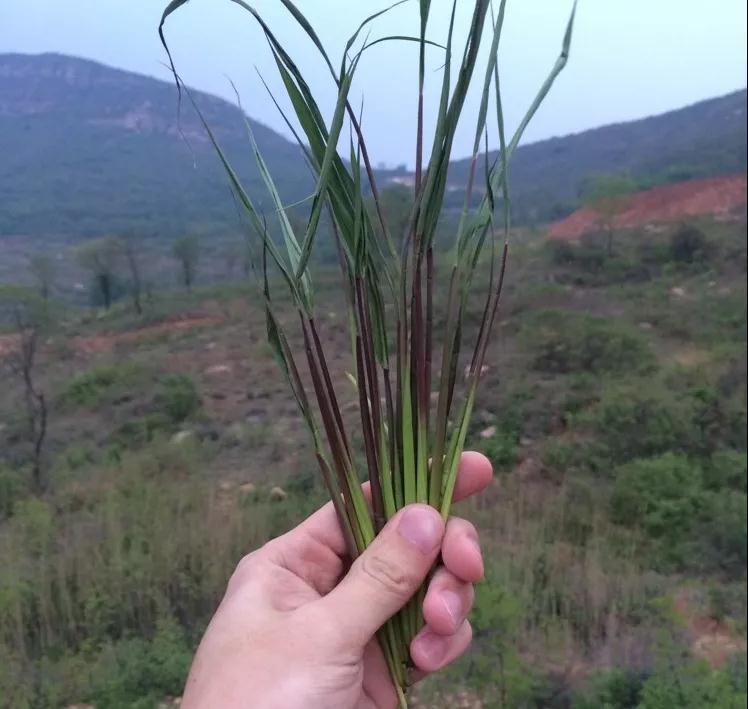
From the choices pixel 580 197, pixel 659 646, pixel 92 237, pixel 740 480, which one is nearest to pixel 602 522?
pixel 740 480

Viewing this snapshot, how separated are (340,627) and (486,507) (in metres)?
2.31

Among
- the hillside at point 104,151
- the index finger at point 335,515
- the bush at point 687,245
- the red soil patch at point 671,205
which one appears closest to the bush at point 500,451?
the hillside at point 104,151

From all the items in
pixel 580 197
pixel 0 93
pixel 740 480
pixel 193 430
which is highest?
pixel 0 93

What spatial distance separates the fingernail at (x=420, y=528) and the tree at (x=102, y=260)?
2.30 metres

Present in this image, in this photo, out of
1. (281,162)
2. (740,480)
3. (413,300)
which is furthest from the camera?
(740,480)

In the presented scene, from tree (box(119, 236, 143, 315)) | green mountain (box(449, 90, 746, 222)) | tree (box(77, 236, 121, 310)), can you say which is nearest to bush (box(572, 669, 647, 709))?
tree (box(77, 236, 121, 310))

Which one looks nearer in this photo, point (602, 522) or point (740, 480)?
point (602, 522)

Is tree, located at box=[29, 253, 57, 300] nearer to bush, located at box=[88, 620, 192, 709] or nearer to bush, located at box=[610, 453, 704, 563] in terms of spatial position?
bush, located at box=[88, 620, 192, 709]

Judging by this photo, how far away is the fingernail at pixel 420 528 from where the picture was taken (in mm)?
742

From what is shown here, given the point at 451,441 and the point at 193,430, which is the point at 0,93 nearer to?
the point at 451,441

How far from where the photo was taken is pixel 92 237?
280cm

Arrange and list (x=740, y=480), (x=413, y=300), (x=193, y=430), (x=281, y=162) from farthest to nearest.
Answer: (x=193, y=430) < (x=740, y=480) < (x=281, y=162) < (x=413, y=300)

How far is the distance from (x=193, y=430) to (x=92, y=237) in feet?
3.94

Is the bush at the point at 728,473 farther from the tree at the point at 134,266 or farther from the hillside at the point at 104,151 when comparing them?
the tree at the point at 134,266
